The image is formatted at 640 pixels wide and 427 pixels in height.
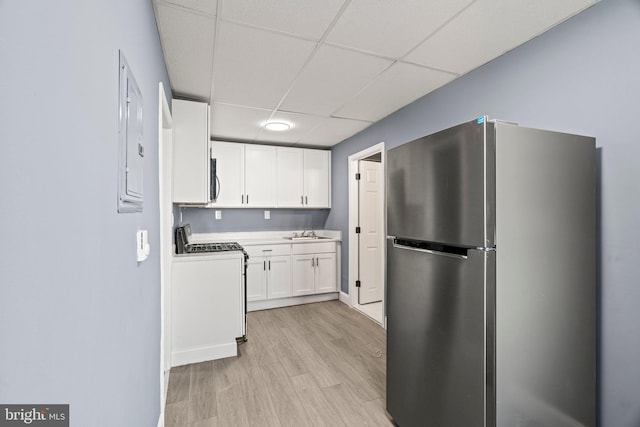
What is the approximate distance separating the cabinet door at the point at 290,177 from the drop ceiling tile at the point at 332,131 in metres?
0.27

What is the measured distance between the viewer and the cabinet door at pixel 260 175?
13.8ft

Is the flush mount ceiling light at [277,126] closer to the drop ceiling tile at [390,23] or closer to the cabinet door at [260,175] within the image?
the cabinet door at [260,175]

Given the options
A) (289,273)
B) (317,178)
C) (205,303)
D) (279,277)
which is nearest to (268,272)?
(279,277)

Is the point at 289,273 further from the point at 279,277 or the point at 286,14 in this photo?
the point at 286,14

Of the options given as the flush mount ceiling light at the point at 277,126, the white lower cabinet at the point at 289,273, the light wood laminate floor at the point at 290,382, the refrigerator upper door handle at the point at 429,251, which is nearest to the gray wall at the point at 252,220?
the white lower cabinet at the point at 289,273

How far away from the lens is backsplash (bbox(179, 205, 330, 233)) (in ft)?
13.7

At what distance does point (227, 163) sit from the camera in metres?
4.08

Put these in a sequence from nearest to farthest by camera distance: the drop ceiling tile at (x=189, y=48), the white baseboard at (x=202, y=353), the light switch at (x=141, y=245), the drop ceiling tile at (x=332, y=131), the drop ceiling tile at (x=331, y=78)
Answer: the light switch at (x=141, y=245)
the drop ceiling tile at (x=189, y=48)
the drop ceiling tile at (x=331, y=78)
the white baseboard at (x=202, y=353)
the drop ceiling tile at (x=332, y=131)

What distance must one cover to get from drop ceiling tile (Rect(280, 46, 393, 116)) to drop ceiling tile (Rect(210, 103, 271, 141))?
0.40 meters

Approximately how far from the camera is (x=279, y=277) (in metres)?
4.03

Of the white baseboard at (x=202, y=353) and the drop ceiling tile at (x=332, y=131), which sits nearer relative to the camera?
the white baseboard at (x=202, y=353)

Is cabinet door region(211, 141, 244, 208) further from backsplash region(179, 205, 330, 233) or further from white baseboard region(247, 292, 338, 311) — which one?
white baseboard region(247, 292, 338, 311)

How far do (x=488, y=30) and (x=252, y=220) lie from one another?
372 centimetres

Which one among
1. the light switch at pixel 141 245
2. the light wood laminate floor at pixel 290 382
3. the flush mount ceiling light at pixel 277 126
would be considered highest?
the flush mount ceiling light at pixel 277 126
